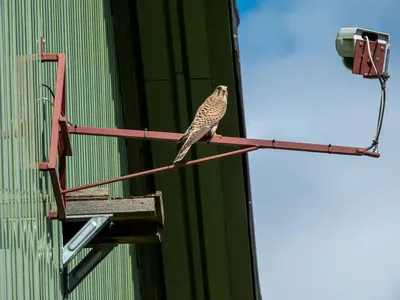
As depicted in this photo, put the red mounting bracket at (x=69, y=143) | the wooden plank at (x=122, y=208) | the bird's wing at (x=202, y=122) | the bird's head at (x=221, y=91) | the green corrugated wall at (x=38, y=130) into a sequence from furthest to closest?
the bird's head at (x=221, y=91) < the bird's wing at (x=202, y=122) < the wooden plank at (x=122, y=208) < the red mounting bracket at (x=69, y=143) < the green corrugated wall at (x=38, y=130)

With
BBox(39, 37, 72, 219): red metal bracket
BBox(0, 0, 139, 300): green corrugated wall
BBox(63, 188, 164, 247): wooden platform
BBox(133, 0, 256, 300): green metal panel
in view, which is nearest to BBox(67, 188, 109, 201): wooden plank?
BBox(63, 188, 164, 247): wooden platform

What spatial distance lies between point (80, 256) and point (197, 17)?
271cm

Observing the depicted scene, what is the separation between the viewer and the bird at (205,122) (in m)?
6.23

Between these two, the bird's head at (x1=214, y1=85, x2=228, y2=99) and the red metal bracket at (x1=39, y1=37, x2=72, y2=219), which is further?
the bird's head at (x1=214, y1=85, x2=228, y2=99)

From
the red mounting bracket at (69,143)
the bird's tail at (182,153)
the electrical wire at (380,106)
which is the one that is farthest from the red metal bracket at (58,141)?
the electrical wire at (380,106)

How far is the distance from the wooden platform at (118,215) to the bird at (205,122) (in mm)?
273

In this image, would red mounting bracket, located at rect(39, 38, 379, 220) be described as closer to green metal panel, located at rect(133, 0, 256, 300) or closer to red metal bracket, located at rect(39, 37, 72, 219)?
red metal bracket, located at rect(39, 37, 72, 219)

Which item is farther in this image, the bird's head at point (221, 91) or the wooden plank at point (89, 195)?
the bird's head at point (221, 91)

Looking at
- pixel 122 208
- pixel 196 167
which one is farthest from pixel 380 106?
pixel 196 167

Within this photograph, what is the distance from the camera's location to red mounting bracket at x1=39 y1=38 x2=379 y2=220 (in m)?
5.43

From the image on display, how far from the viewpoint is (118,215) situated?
6109 mm

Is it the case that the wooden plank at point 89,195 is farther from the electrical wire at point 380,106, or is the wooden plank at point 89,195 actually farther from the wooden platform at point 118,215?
the electrical wire at point 380,106

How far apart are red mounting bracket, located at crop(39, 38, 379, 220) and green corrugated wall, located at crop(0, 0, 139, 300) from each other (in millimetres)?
74

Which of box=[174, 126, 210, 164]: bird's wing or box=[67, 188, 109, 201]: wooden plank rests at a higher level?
box=[174, 126, 210, 164]: bird's wing
